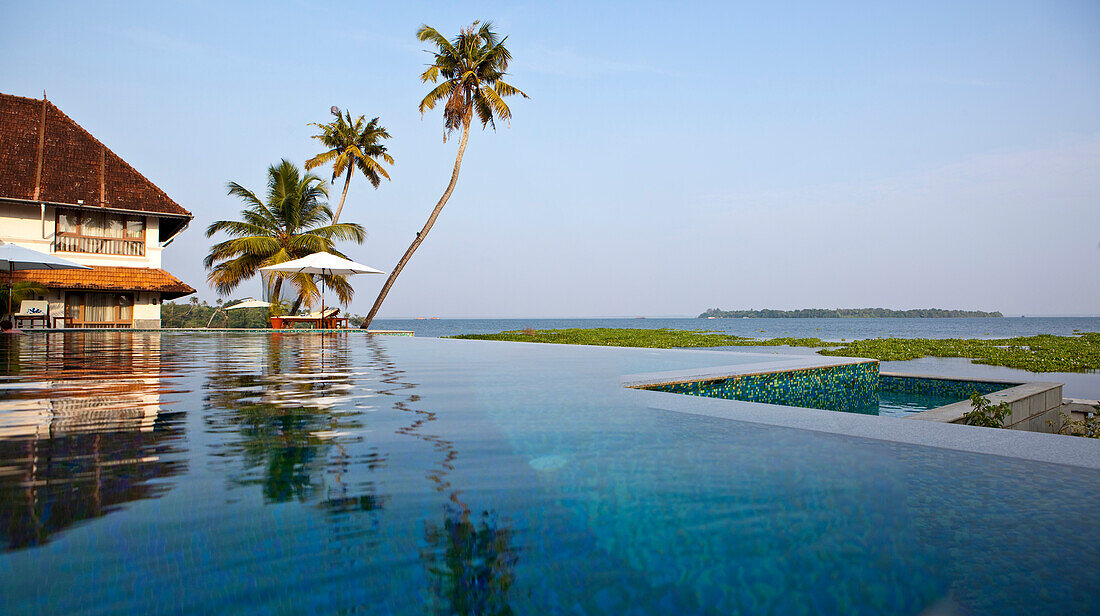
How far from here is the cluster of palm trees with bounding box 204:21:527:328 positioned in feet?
68.7

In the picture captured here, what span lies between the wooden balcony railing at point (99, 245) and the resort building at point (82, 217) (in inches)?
1.0

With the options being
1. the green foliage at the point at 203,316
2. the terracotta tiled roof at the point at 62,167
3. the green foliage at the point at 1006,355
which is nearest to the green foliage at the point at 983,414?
the green foliage at the point at 1006,355

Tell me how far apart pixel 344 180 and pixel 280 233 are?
325cm

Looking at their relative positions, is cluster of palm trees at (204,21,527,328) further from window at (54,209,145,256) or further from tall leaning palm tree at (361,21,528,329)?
window at (54,209,145,256)

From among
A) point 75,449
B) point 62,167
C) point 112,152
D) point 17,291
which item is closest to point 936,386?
point 75,449

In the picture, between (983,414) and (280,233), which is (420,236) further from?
(983,414)

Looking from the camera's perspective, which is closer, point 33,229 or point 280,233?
point 33,229

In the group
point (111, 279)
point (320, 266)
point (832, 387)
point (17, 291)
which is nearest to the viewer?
point (832, 387)

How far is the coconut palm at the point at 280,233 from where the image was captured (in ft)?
68.6

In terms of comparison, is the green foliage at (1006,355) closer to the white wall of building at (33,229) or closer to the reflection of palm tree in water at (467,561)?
the reflection of palm tree in water at (467,561)

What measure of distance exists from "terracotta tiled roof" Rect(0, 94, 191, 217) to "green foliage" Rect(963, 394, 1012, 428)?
21109 mm

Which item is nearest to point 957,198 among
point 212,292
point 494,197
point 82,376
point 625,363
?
point 494,197

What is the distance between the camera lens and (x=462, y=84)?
828 inches

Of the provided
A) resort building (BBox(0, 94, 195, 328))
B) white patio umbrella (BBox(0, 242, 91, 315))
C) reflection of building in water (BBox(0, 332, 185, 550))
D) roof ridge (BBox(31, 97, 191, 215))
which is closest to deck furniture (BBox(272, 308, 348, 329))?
resort building (BBox(0, 94, 195, 328))
